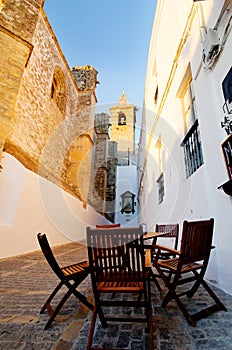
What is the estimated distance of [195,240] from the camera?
1.75 m

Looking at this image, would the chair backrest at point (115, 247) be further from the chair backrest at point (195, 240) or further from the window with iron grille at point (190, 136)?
the window with iron grille at point (190, 136)

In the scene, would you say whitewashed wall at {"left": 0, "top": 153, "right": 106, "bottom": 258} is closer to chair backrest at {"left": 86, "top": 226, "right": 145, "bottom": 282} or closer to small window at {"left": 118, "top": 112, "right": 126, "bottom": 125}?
chair backrest at {"left": 86, "top": 226, "right": 145, "bottom": 282}

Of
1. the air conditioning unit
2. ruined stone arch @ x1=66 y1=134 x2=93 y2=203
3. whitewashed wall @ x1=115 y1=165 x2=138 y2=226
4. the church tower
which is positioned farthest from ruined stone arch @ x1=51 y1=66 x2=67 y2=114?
the church tower

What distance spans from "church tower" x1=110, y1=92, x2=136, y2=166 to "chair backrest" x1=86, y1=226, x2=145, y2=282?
18.5 metres

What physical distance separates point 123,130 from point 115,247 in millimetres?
23515

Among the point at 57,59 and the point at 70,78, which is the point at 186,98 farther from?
the point at 70,78

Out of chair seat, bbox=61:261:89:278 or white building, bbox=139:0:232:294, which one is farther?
white building, bbox=139:0:232:294

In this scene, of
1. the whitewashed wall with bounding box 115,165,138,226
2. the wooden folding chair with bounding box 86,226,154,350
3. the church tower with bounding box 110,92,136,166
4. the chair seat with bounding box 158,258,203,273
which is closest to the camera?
the wooden folding chair with bounding box 86,226,154,350

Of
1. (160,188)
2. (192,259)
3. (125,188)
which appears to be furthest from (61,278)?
(125,188)

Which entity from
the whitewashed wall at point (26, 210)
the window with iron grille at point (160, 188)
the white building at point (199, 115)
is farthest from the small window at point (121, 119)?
the window with iron grille at point (160, 188)

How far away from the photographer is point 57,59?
909 centimetres

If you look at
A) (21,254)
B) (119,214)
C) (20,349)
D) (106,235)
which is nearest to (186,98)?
(106,235)

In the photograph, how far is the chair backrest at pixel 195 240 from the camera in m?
1.64

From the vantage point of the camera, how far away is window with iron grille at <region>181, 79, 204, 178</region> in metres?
3.39
